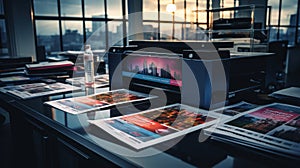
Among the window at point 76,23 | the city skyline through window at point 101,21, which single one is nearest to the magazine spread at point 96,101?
the city skyline through window at point 101,21

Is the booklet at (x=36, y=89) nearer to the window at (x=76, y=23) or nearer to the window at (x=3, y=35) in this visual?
the window at (x=3, y=35)

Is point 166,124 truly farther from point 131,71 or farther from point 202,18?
point 202,18

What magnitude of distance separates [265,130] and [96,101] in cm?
67

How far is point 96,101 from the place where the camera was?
3.58ft

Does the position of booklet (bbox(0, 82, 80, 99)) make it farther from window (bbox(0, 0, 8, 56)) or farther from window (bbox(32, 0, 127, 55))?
window (bbox(32, 0, 127, 55))

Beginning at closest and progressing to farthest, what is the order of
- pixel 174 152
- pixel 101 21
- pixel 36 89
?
pixel 174 152, pixel 36 89, pixel 101 21

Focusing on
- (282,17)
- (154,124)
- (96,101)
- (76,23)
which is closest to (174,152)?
(154,124)

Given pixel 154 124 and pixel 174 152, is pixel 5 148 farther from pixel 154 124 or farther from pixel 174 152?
pixel 174 152

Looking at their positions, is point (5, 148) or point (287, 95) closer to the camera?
point (287, 95)

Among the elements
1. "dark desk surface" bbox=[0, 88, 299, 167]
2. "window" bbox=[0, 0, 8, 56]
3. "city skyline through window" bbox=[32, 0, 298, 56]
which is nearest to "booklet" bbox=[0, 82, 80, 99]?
"dark desk surface" bbox=[0, 88, 299, 167]

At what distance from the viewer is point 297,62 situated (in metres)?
6.96

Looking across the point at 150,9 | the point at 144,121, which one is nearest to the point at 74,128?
the point at 144,121

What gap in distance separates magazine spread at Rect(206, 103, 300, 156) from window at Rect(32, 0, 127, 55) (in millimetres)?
3639

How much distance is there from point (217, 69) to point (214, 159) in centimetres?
45
